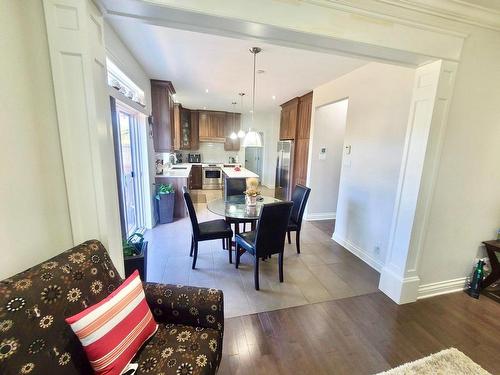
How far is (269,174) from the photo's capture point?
778 cm

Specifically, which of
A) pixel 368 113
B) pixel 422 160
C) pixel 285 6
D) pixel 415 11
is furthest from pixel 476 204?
pixel 285 6

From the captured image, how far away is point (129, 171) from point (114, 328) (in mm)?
2754

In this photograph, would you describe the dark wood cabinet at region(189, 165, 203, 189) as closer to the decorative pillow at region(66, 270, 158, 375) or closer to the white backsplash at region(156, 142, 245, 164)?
the white backsplash at region(156, 142, 245, 164)

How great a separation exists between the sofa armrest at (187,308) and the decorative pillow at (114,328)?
130mm

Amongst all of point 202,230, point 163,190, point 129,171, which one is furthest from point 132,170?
point 202,230

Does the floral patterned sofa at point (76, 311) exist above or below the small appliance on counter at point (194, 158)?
below

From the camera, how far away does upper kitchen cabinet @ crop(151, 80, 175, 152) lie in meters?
3.96

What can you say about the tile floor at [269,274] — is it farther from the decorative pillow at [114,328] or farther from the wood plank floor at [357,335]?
the decorative pillow at [114,328]

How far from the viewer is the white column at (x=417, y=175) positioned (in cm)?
180

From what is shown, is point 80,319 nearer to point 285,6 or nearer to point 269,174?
point 285,6

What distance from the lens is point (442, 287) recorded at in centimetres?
229

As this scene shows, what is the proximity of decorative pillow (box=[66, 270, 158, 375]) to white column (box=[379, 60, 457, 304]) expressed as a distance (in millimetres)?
2245

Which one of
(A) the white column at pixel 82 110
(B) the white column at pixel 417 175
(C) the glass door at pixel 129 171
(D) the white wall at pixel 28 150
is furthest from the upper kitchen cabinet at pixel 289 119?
(D) the white wall at pixel 28 150

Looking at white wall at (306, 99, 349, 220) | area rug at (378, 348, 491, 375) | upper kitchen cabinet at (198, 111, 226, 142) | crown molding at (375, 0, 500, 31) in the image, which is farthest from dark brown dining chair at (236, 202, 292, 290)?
upper kitchen cabinet at (198, 111, 226, 142)
